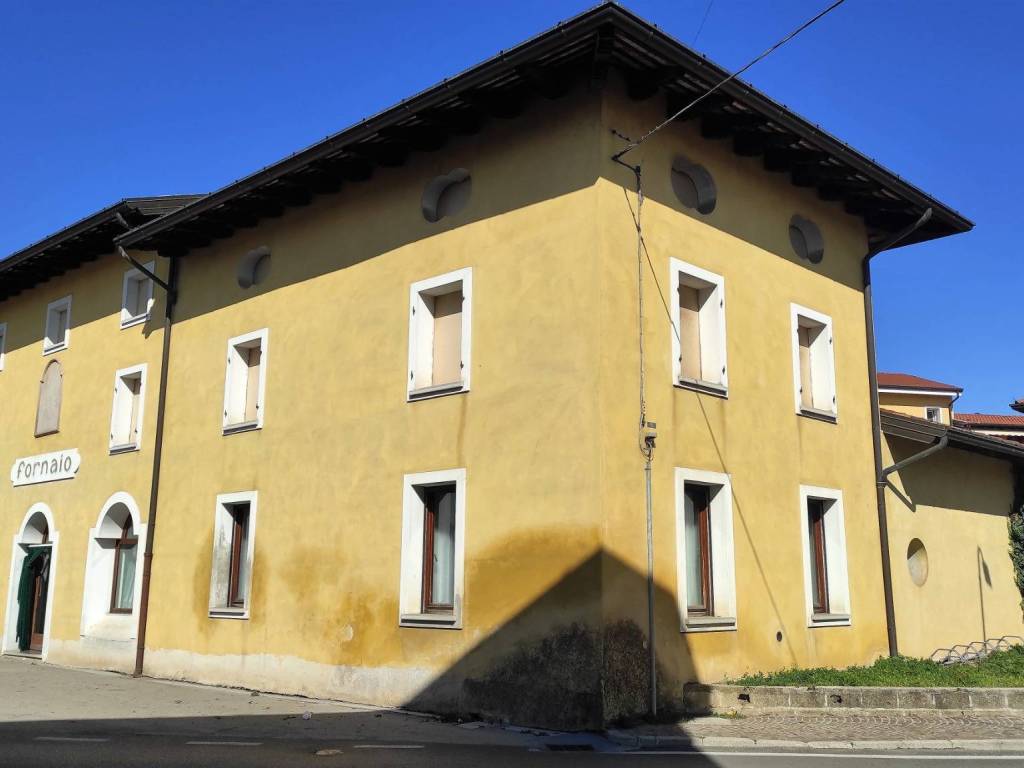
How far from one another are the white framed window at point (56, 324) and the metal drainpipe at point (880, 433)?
15.0m

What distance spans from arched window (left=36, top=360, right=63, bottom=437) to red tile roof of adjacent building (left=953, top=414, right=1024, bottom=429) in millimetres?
34531

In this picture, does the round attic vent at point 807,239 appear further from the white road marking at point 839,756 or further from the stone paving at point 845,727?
the white road marking at point 839,756

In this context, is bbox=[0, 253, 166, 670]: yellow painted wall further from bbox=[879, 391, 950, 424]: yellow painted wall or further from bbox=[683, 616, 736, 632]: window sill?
bbox=[879, 391, 950, 424]: yellow painted wall

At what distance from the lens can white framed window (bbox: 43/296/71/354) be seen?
20.1 m

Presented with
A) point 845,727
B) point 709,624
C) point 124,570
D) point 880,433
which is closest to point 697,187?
point 880,433

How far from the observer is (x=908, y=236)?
52.1 feet

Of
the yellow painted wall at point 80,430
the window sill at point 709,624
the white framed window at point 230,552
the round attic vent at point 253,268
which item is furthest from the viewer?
the yellow painted wall at point 80,430

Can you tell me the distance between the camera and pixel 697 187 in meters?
12.9

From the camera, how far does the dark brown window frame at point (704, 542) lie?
11773 mm

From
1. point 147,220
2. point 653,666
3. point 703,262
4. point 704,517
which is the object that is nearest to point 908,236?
point 703,262

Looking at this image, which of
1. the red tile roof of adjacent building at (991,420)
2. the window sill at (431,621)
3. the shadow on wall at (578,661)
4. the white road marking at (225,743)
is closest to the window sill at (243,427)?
the window sill at (431,621)

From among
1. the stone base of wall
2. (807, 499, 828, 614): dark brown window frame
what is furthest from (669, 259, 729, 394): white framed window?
the stone base of wall

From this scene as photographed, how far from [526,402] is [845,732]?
4673 millimetres

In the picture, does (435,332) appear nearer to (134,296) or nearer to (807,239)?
(807,239)
